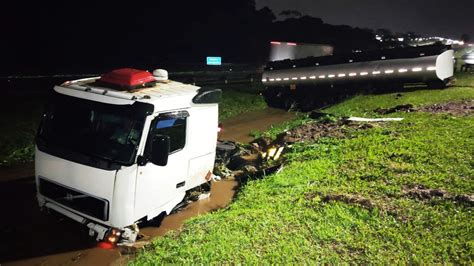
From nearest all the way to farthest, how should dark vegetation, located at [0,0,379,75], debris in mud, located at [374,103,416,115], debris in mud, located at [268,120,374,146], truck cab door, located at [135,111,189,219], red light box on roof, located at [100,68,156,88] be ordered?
truck cab door, located at [135,111,189,219]
red light box on roof, located at [100,68,156,88]
debris in mud, located at [268,120,374,146]
debris in mud, located at [374,103,416,115]
dark vegetation, located at [0,0,379,75]

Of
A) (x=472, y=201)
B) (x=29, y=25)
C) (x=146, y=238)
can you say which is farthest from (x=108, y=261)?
(x=29, y=25)

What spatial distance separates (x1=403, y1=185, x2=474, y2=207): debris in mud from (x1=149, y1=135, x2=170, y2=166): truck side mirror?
4.08 meters

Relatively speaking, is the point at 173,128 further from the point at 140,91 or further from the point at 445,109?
the point at 445,109

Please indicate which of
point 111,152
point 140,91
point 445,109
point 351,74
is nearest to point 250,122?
point 351,74

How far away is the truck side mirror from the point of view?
16.2ft

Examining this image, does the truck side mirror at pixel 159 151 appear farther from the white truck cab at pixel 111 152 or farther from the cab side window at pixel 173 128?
the cab side window at pixel 173 128

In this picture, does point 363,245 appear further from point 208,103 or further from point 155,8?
point 155,8

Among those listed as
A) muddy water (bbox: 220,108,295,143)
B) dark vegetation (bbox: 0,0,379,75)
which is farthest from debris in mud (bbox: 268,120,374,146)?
dark vegetation (bbox: 0,0,379,75)

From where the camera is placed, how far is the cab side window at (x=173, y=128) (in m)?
5.20

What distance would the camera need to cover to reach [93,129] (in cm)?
509

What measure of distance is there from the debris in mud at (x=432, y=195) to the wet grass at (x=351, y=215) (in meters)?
0.06

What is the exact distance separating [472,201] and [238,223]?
11.9ft

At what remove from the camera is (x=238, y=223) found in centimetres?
567

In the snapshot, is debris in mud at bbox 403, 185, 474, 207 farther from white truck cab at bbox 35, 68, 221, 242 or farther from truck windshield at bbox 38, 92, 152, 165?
truck windshield at bbox 38, 92, 152, 165
